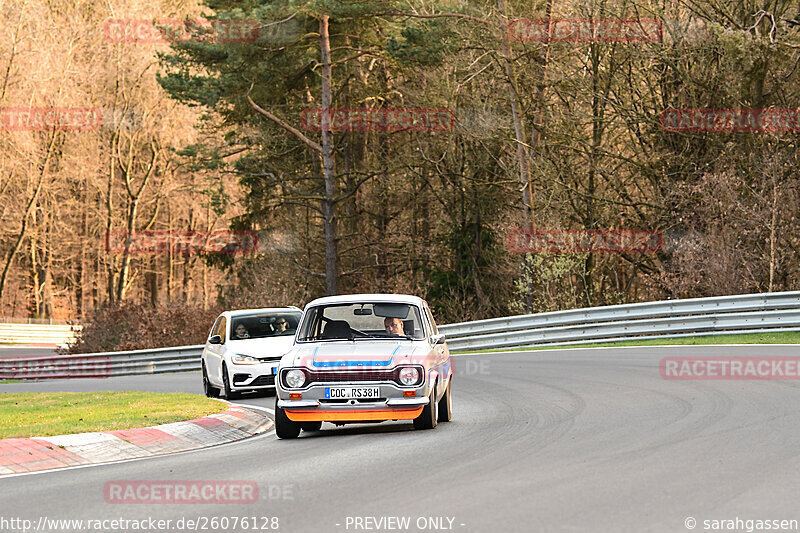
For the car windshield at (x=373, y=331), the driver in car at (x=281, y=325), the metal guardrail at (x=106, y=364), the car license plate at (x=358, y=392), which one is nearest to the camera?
the car license plate at (x=358, y=392)

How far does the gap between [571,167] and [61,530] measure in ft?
103

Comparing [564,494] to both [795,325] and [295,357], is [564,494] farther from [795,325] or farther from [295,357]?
[795,325]

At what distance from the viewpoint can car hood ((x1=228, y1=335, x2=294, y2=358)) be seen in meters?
19.0

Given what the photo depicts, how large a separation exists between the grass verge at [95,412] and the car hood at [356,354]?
90.4 inches

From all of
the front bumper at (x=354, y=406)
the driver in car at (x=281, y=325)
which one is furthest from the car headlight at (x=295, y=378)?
the driver in car at (x=281, y=325)

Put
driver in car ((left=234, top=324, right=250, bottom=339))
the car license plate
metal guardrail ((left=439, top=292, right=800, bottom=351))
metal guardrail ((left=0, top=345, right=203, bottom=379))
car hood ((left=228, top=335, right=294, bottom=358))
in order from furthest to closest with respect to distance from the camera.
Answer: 1. metal guardrail ((left=0, top=345, right=203, bottom=379))
2. metal guardrail ((left=439, top=292, right=800, bottom=351))
3. driver in car ((left=234, top=324, right=250, bottom=339))
4. car hood ((left=228, top=335, right=294, bottom=358))
5. the car license plate

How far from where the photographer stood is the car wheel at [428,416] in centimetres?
1243

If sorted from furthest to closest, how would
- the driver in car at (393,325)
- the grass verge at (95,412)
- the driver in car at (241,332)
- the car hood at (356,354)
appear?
the driver in car at (241,332) → the driver in car at (393,325) → the grass verge at (95,412) → the car hood at (356,354)

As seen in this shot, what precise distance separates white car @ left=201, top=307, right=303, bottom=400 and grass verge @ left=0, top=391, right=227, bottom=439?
821 millimetres

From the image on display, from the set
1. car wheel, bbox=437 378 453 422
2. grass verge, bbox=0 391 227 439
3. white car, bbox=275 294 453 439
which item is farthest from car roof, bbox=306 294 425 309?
grass verge, bbox=0 391 227 439

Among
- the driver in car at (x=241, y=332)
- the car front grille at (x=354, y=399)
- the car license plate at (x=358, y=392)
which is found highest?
the driver in car at (x=241, y=332)

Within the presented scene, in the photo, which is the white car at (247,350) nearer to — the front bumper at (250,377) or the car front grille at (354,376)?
the front bumper at (250,377)

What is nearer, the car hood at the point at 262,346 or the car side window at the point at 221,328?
the car hood at the point at 262,346

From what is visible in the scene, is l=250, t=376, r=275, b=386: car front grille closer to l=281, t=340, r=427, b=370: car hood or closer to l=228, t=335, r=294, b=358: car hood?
l=228, t=335, r=294, b=358: car hood
